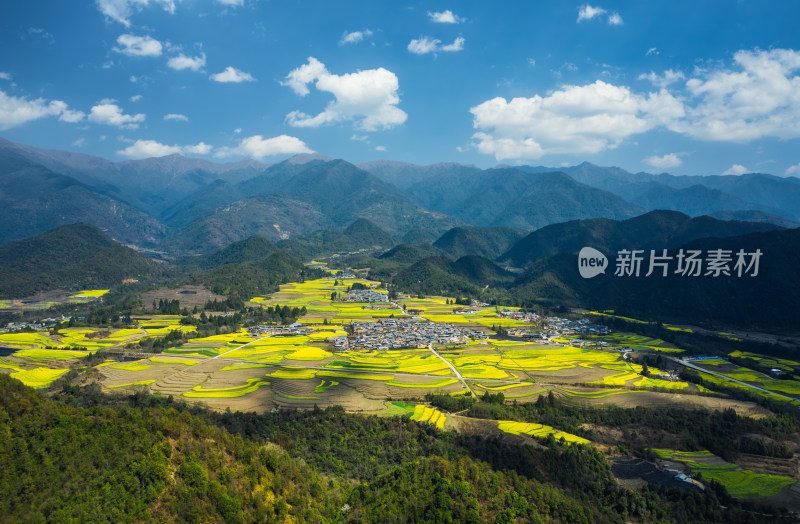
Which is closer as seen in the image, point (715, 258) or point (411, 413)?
point (411, 413)

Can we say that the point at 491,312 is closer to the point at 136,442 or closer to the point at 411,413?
the point at 411,413

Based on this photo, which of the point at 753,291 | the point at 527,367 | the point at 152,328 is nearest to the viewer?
the point at 527,367

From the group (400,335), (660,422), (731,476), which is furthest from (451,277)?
(731,476)

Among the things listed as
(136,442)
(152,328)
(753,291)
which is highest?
(753,291)

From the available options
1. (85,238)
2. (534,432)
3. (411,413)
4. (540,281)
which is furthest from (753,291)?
(85,238)

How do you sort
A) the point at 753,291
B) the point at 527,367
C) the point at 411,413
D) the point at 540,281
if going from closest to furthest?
the point at 411,413 < the point at 527,367 < the point at 753,291 < the point at 540,281

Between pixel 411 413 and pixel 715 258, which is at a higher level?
pixel 715 258

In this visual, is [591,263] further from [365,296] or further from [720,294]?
[365,296]
